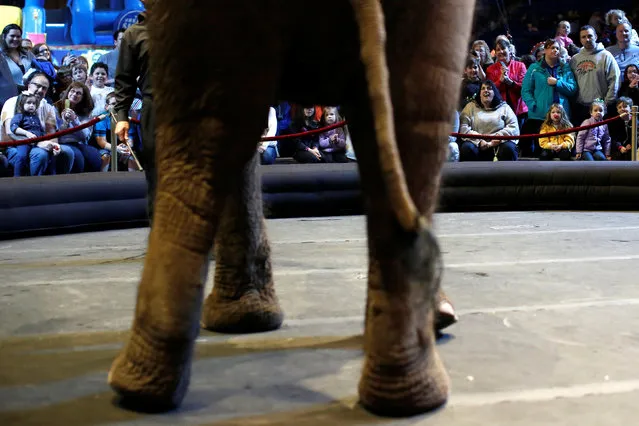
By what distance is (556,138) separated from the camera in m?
8.37

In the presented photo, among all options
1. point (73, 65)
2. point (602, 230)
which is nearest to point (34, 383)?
point (602, 230)

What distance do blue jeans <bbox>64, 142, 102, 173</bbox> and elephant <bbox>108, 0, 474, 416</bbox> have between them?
18.4 ft

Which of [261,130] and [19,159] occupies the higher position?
[261,130]

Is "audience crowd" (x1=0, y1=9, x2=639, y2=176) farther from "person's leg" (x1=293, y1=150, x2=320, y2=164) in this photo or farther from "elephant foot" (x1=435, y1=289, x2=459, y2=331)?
"elephant foot" (x1=435, y1=289, x2=459, y2=331)

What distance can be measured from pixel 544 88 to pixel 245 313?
6.58 m

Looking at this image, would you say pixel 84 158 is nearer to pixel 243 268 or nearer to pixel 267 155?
pixel 267 155

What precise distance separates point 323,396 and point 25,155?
5650 millimetres

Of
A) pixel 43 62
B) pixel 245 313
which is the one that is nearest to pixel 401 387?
pixel 245 313

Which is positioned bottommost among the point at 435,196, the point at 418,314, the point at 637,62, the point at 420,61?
the point at 418,314

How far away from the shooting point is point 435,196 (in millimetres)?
1989

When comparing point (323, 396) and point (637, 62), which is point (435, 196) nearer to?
point (323, 396)

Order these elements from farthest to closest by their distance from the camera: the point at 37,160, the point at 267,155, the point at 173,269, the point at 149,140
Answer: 1. the point at 267,155
2. the point at 37,160
3. the point at 149,140
4. the point at 173,269

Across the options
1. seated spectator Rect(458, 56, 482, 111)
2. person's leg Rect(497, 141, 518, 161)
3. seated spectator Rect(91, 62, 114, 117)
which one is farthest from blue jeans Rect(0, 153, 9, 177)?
person's leg Rect(497, 141, 518, 161)

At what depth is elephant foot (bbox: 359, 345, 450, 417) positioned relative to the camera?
1.96 m
